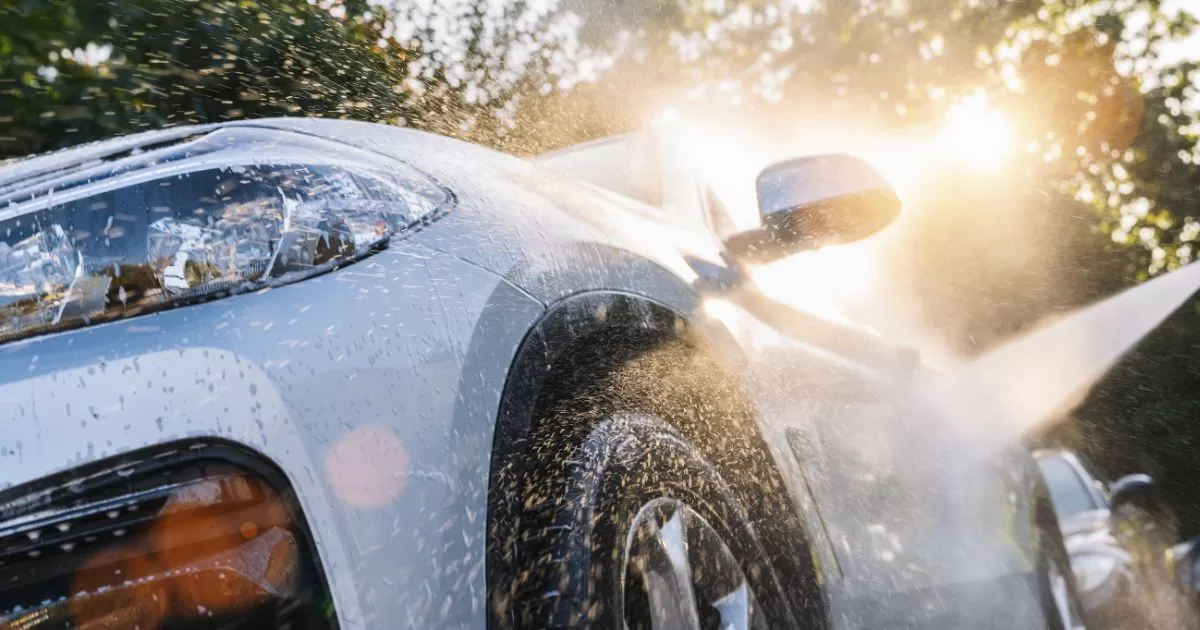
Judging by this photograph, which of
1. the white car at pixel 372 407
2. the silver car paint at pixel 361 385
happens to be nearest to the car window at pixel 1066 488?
the white car at pixel 372 407

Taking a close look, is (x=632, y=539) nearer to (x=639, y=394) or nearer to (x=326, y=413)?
(x=639, y=394)

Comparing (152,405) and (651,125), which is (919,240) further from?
(152,405)

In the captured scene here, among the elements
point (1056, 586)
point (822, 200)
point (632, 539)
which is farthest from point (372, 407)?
point (1056, 586)

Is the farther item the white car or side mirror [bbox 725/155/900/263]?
side mirror [bbox 725/155/900/263]

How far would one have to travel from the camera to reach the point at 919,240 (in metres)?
13.0

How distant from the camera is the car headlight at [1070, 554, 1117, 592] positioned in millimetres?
3496

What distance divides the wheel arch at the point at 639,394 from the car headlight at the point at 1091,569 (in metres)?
1.96

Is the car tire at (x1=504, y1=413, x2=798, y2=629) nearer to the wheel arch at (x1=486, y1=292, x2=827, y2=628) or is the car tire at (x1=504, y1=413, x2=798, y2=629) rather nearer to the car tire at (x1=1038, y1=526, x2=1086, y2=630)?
the wheel arch at (x1=486, y1=292, x2=827, y2=628)

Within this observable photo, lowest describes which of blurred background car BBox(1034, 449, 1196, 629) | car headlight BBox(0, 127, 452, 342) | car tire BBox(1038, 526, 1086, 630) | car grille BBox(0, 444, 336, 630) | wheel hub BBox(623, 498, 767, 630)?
blurred background car BBox(1034, 449, 1196, 629)

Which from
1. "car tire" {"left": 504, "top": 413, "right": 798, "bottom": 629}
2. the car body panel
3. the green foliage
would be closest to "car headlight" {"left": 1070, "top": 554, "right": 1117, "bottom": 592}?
"car tire" {"left": 504, "top": 413, "right": 798, "bottom": 629}

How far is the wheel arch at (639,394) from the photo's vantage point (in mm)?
1230

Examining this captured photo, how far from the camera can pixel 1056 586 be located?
3.12 meters

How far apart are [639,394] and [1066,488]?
3.16 metres

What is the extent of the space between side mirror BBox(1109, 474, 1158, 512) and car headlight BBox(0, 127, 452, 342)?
3741 mm
